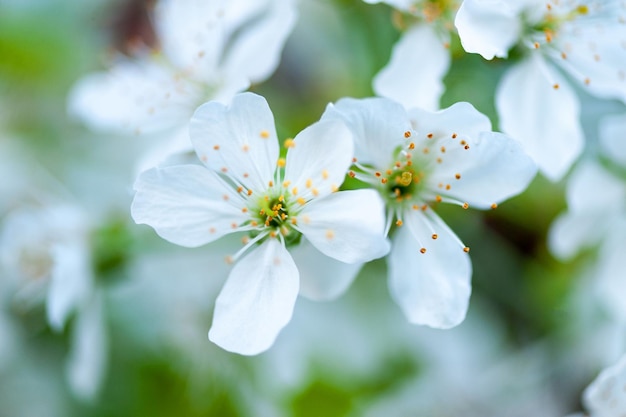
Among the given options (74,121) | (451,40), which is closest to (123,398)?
(74,121)

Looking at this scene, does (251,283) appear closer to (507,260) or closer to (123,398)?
(123,398)

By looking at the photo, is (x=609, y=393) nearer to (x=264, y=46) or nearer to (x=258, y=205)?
(x=258, y=205)

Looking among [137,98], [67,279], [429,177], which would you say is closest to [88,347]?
[67,279]

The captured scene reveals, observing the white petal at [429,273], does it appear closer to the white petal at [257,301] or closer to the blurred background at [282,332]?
the white petal at [257,301]

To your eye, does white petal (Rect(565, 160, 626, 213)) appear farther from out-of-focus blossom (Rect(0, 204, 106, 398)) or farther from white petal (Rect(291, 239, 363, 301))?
out-of-focus blossom (Rect(0, 204, 106, 398))

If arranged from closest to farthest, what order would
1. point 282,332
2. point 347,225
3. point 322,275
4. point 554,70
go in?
point 347,225, point 322,275, point 554,70, point 282,332
